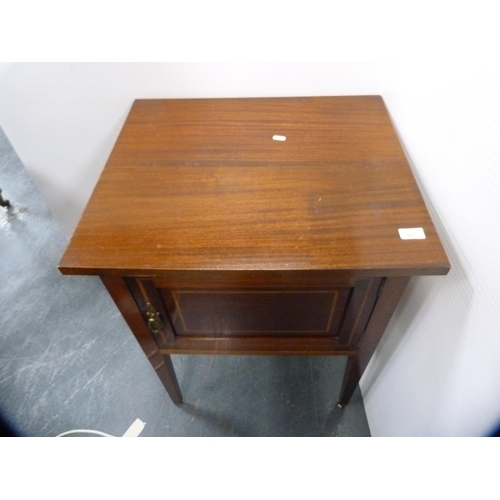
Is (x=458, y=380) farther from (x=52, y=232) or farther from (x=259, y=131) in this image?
(x=52, y=232)

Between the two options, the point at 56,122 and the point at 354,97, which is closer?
the point at 354,97

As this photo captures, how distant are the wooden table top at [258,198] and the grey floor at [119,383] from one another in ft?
2.05

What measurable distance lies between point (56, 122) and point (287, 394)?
939 mm

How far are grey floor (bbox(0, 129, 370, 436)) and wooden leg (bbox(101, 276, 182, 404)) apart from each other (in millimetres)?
114

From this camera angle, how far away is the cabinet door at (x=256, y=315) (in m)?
0.53

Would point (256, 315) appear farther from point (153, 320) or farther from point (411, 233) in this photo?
point (411, 233)

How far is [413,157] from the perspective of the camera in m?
0.59

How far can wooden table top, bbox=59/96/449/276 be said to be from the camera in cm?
45

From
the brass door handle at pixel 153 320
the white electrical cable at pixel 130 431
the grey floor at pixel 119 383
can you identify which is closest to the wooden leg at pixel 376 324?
the grey floor at pixel 119 383

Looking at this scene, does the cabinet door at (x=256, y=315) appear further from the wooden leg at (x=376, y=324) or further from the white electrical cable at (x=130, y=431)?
the white electrical cable at (x=130, y=431)

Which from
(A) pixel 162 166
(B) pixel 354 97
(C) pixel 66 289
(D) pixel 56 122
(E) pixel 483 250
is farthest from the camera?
(C) pixel 66 289

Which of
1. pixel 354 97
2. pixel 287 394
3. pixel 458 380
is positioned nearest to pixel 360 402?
pixel 287 394

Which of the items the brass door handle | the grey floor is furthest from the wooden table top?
the grey floor

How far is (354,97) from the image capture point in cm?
73
